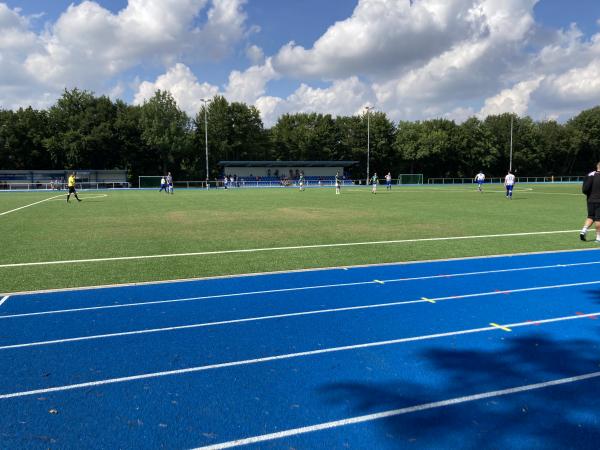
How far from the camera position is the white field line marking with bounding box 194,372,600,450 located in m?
3.20

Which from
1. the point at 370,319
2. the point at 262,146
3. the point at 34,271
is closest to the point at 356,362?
the point at 370,319

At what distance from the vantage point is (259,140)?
81625 millimetres

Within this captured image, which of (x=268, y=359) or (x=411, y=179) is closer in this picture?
(x=268, y=359)

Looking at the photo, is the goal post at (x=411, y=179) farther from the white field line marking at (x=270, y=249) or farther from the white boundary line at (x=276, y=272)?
the white boundary line at (x=276, y=272)

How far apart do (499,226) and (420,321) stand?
10912mm

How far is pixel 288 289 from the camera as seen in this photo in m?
7.14

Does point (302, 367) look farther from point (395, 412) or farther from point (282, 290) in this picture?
point (282, 290)

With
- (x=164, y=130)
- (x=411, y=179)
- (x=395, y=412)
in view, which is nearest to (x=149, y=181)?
(x=164, y=130)

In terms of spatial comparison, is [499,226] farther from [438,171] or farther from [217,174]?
[438,171]

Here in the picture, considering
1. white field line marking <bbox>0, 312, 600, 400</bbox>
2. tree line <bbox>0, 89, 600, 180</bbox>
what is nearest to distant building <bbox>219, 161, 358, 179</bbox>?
tree line <bbox>0, 89, 600, 180</bbox>

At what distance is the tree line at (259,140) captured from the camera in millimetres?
68188

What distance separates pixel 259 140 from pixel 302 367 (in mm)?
79466

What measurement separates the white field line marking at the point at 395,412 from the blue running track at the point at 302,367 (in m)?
0.01

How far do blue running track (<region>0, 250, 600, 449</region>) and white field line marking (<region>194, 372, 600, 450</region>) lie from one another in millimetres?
12
